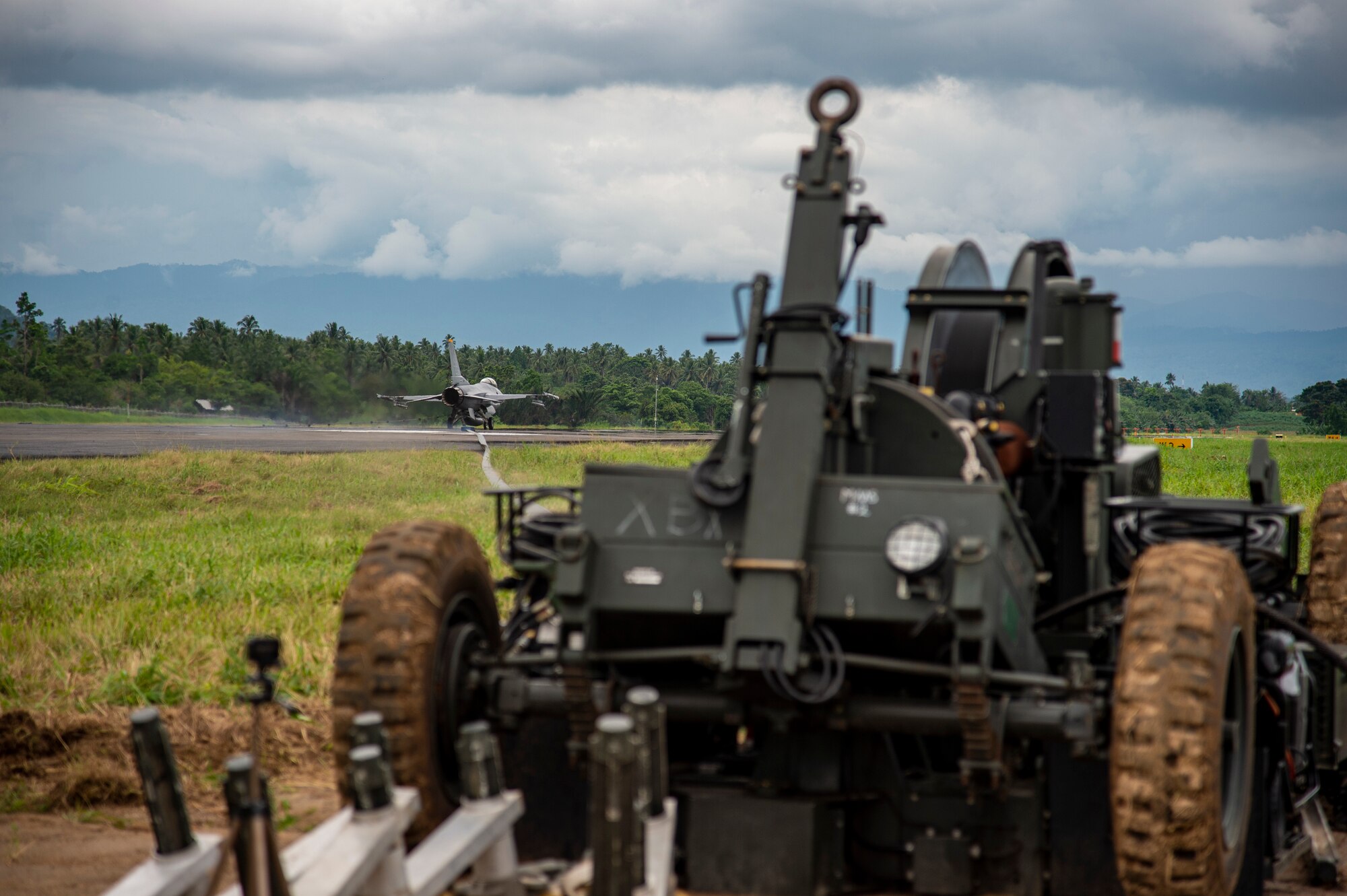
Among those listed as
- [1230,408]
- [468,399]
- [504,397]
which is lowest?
[468,399]

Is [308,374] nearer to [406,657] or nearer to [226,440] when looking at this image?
[226,440]

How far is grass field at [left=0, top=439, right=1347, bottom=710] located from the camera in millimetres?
10156

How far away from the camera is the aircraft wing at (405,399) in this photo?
86.8ft

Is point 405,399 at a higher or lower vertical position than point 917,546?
higher

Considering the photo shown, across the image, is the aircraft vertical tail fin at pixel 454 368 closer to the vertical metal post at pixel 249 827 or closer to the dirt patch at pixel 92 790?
the dirt patch at pixel 92 790

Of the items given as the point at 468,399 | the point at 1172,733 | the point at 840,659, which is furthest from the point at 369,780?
the point at 468,399

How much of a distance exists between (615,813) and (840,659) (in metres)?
1.41

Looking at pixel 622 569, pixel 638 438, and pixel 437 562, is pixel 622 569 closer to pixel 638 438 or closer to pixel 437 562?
pixel 437 562

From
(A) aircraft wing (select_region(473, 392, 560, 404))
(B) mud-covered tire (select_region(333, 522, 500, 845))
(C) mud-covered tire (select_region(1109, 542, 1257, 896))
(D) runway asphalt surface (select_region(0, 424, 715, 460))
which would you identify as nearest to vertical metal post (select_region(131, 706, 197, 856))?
(B) mud-covered tire (select_region(333, 522, 500, 845))

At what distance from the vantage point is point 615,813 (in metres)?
3.89

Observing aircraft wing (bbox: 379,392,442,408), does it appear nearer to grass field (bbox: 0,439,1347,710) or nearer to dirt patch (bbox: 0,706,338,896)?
grass field (bbox: 0,439,1347,710)

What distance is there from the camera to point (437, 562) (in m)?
5.85

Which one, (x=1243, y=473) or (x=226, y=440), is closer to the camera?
(x=1243, y=473)

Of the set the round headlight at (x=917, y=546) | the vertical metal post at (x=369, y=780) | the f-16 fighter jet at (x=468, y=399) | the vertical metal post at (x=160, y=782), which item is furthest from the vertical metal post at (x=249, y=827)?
the f-16 fighter jet at (x=468, y=399)
